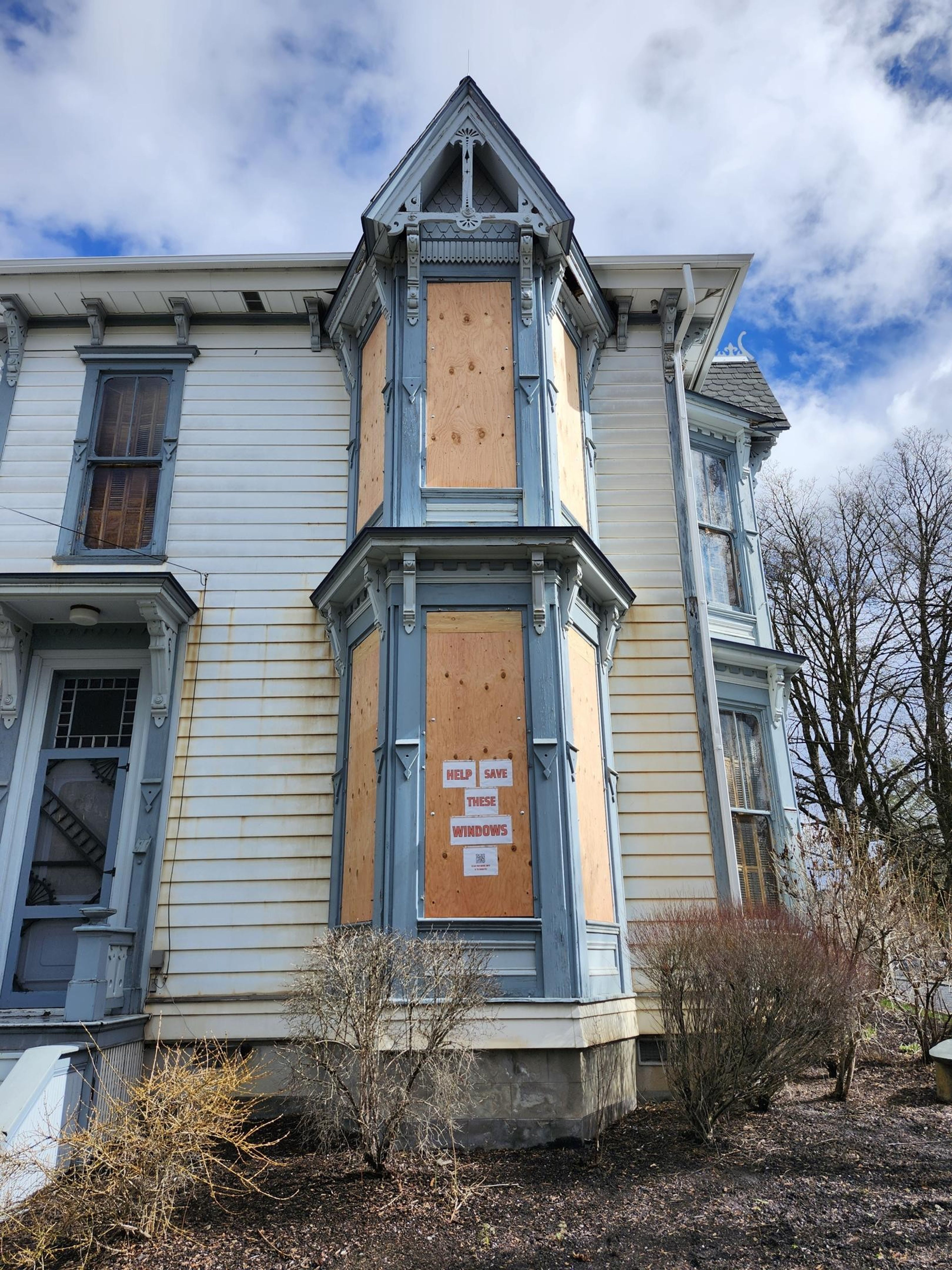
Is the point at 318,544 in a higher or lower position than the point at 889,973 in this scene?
higher

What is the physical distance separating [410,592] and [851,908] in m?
5.09

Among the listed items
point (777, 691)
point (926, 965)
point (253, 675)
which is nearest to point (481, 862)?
point (253, 675)

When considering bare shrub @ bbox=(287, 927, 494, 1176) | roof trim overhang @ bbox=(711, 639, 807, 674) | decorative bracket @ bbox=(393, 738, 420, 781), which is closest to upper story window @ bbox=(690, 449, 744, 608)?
roof trim overhang @ bbox=(711, 639, 807, 674)

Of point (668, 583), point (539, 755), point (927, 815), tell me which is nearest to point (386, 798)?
point (539, 755)

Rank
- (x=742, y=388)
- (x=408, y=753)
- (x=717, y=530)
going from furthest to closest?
(x=742, y=388), (x=717, y=530), (x=408, y=753)

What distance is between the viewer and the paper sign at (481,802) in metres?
7.95

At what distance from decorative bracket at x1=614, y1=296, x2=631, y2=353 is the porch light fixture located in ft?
22.0

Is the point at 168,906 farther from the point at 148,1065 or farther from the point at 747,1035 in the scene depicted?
the point at 747,1035

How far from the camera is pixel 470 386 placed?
9578 millimetres

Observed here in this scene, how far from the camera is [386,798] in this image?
801 cm

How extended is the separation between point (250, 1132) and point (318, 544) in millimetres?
6237

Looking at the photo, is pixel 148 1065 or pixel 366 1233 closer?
pixel 366 1233

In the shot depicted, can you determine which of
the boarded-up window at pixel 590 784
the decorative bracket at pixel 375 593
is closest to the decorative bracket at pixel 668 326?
the boarded-up window at pixel 590 784

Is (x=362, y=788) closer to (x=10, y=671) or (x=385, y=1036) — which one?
(x=385, y=1036)
